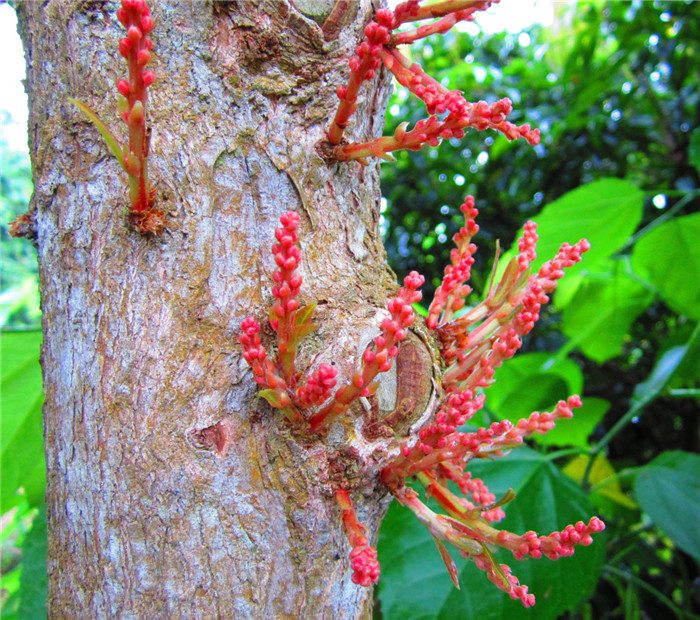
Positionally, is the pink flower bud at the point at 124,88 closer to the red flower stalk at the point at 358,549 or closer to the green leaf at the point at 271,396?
the green leaf at the point at 271,396

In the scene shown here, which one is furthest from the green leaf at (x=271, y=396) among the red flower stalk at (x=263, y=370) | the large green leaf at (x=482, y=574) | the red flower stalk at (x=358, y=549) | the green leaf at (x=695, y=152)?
the green leaf at (x=695, y=152)

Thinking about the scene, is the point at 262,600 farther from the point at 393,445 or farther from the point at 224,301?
the point at 224,301

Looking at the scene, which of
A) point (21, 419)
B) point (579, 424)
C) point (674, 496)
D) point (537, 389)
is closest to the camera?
point (674, 496)

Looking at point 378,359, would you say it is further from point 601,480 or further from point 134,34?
point 601,480

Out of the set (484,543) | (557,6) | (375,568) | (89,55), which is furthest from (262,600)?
(557,6)

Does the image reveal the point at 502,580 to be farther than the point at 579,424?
No

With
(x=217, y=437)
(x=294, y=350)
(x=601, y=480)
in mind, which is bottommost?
(x=601, y=480)

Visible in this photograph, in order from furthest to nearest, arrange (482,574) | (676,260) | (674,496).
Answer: (676,260) < (674,496) < (482,574)

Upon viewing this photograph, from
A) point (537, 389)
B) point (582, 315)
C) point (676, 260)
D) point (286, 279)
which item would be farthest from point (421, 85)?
point (582, 315)

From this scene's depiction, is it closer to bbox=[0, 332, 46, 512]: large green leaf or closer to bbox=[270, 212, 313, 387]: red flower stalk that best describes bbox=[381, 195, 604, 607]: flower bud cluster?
bbox=[270, 212, 313, 387]: red flower stalk
